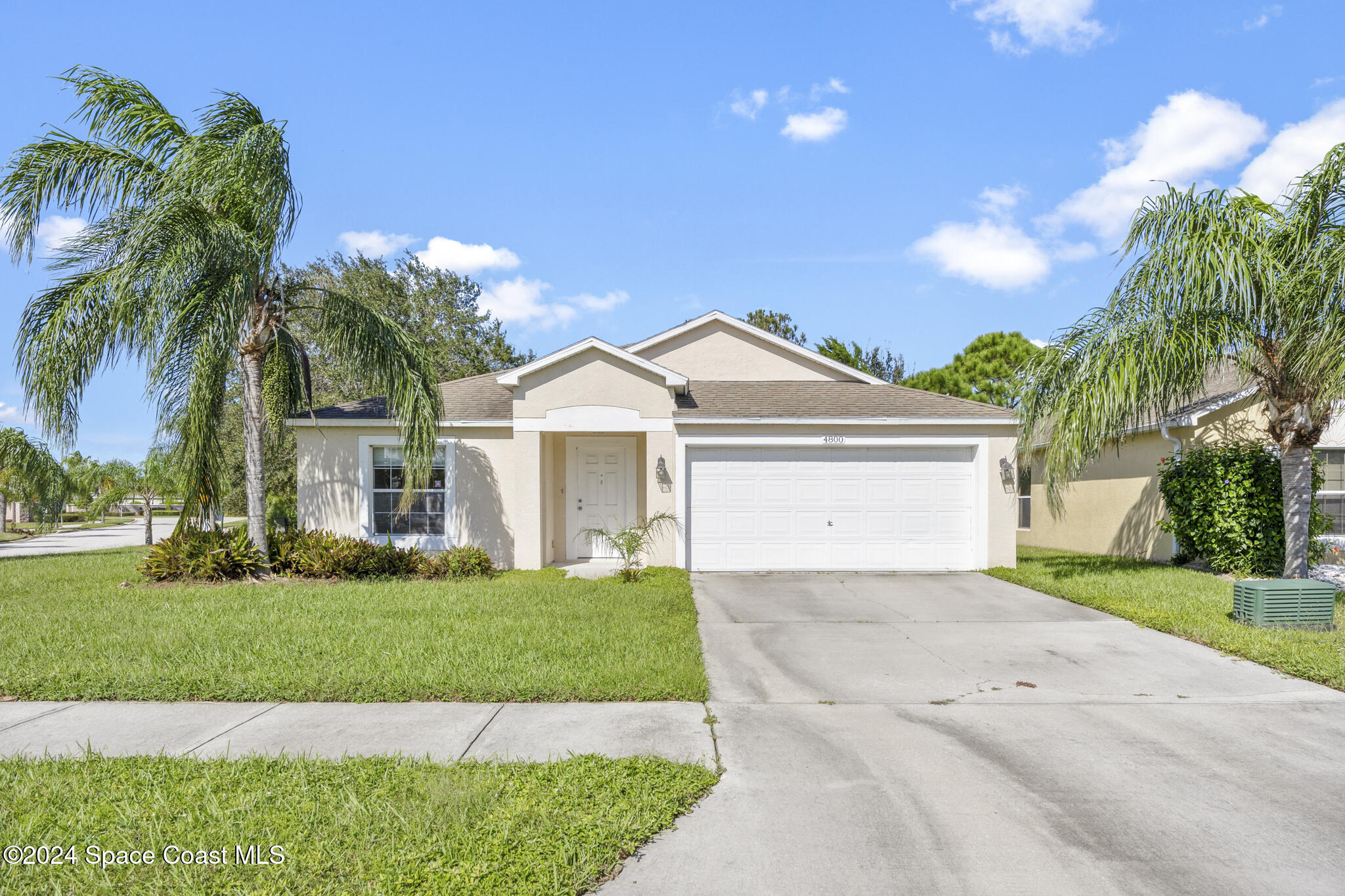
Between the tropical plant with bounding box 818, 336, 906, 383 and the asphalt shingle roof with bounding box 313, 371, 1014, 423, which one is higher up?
the tropical plant with bounding box 818, 336, 906, 383

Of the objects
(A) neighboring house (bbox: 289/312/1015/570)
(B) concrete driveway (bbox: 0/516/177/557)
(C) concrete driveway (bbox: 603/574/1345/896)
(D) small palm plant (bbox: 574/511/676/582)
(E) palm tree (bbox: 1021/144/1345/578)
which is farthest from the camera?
(B) concrete driveway (bbox: 0/516/177/557)

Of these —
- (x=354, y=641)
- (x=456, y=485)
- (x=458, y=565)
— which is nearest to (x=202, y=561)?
(x=458, y=565)

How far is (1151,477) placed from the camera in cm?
1413

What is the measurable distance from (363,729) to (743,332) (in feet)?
42.6

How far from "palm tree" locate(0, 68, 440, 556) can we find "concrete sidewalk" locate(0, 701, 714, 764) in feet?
20.1

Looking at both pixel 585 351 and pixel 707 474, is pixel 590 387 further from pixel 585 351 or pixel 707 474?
pixel 707 474

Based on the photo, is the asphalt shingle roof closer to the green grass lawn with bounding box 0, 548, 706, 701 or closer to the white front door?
the white front door

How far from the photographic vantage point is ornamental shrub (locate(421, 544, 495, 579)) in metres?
11.6

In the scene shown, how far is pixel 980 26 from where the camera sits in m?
11.5

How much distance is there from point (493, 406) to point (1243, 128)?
17552 mm

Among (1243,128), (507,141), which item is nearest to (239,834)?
(507,141)

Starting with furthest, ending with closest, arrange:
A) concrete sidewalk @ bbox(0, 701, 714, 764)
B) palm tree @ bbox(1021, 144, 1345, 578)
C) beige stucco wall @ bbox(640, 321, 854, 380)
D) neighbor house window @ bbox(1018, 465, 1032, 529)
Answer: neighbor house window @ bbox(1018, 465, 1032, 529) → beige stucco wall @ bbox(640, 321, 854, 380) → palm tree @ bbox(1021, 144, 1345, 578) → concrete sidewalk @ bbox(0, 701, 714, 764)

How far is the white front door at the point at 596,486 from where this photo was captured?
1435cm

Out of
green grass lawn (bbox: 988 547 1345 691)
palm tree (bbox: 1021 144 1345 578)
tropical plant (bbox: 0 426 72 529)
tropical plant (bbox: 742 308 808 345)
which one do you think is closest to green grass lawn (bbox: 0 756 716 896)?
green grass lawn (bbox: 988 547 1345 691)
